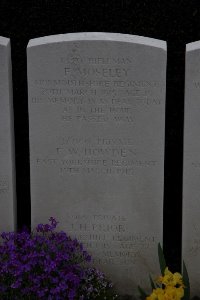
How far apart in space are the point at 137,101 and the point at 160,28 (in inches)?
50.8

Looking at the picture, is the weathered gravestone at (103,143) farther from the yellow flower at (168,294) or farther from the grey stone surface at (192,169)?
the yellow flower at (168,294)

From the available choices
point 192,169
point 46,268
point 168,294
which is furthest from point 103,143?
point 168,294

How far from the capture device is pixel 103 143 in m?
4.05

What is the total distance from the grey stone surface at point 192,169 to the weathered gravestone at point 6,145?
128cm

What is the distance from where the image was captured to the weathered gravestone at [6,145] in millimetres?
3922

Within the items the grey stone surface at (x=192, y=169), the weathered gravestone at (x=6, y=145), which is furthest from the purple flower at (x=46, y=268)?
the grey stone surface at (x=192, y=169)

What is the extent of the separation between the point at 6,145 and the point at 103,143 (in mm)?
719

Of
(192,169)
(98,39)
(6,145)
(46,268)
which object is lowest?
(46,268)

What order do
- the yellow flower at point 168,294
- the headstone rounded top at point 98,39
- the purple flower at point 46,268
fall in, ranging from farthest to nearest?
1. the headstone rounded top at point 98,39
2. the purple flower at point 46,268
3. the yellow flower at point 168,294

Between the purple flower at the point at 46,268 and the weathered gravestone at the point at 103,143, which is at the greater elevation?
the weathered gravestone at the point at 103,143

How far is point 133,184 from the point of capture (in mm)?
4129

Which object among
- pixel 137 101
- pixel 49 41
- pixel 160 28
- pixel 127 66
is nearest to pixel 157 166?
pixel 137 101

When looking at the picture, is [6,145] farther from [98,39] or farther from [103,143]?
[98,39]

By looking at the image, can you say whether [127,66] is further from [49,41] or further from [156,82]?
[49,41]
